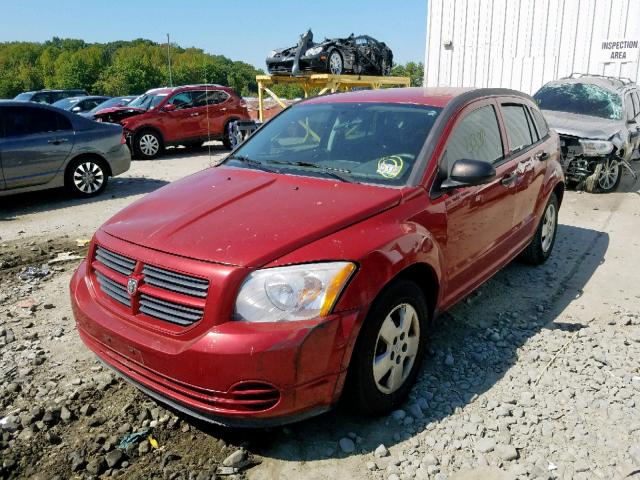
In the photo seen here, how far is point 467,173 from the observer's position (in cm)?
311

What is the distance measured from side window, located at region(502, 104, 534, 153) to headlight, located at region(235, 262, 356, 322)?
2489mm

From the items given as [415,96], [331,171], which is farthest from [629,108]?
[331,171]

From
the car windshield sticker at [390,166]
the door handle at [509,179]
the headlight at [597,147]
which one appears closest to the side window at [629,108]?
the headlight at [597,147]

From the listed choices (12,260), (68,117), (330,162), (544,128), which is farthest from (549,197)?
(68,117)

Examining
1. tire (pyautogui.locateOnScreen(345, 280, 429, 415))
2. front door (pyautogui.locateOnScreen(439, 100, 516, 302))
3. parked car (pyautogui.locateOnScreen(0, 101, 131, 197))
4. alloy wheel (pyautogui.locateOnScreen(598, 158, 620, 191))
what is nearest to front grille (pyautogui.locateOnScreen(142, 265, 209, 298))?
tire (pyautogui.locateOnScreen(345, 280, 429, 415))

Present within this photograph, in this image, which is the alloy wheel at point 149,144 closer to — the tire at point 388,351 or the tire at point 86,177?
the tire at point 86,177

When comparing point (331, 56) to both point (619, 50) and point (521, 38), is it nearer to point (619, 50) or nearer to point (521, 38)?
point (521, 38)

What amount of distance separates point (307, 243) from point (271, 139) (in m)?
1.66

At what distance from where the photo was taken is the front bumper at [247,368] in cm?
232

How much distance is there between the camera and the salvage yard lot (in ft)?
8.65

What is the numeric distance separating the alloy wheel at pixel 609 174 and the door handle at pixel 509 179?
18.8 feet

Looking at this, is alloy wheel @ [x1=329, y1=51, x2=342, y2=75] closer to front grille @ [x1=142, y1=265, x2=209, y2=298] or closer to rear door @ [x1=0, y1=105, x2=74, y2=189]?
rear door @ [x1=0, y1=105, x2=74, y2=189]

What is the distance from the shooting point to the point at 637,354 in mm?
3633

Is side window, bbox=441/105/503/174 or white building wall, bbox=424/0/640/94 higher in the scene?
white building wall, bbox=424/0/640/94
